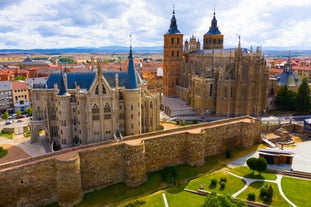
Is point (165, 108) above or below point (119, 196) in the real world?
above

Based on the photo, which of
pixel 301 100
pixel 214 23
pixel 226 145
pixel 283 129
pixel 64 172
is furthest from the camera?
pixel 214 23

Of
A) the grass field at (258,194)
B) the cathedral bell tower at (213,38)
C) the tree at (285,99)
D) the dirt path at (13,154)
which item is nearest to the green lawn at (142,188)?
the grass field at (258,194)

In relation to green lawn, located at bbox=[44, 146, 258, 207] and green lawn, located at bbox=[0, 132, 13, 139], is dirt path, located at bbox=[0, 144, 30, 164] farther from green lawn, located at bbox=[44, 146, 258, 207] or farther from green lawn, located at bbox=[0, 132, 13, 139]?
green lawn, located at bbox=[44, 146, 258, 207]

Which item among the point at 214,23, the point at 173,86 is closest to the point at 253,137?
the point at 173,86

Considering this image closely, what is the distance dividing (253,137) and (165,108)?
92.0 feet

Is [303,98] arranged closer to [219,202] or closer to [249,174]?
[249,174]

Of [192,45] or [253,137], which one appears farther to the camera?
[192,45]

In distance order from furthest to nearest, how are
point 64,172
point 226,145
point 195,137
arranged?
point 226,145 → point 195,137 → point 64,172

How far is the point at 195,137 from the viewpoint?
4003 cm

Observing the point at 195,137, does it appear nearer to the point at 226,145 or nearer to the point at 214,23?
the point at 226,145

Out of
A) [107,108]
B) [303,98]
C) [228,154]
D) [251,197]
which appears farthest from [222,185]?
[303,98]

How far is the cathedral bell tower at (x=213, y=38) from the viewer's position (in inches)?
3342

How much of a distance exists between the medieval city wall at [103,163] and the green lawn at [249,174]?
18.3 feet

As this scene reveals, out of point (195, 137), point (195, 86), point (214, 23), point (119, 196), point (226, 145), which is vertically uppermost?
point (214, 23)
